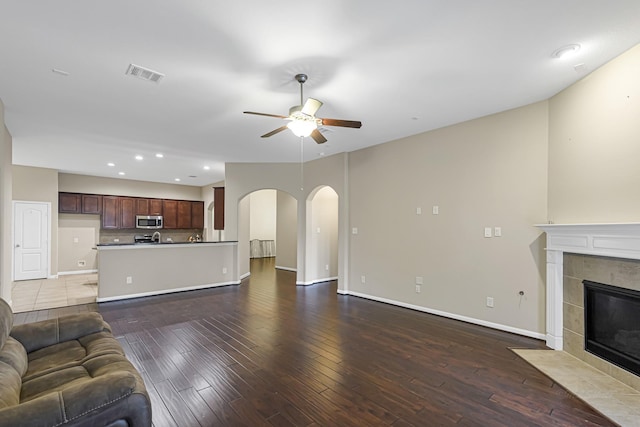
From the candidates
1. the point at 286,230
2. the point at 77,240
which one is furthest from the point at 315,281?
the point at 77,240

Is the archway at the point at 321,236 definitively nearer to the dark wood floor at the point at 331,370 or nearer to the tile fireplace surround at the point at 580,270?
the dark wood floor at the point at 331,370

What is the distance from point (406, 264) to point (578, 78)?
3.16 m

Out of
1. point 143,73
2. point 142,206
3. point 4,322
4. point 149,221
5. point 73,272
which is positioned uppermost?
point 143,73

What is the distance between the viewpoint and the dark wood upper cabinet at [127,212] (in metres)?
9.09

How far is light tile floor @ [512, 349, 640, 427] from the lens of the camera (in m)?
2.15

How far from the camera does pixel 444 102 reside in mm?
3549

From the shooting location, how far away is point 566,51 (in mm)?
2537

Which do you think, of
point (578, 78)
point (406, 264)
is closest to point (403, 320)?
point (406, 264)

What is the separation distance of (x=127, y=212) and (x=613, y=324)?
10.9m

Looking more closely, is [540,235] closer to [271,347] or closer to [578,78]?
[578,78]

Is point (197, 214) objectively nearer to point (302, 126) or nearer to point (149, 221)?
point (149, 221)

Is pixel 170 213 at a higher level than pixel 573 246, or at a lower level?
higher

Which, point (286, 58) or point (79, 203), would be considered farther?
point (79, 203)

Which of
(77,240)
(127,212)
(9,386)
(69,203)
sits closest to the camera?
(9,386)
